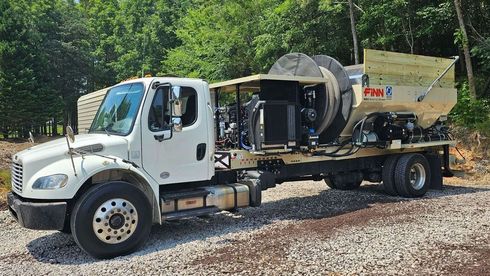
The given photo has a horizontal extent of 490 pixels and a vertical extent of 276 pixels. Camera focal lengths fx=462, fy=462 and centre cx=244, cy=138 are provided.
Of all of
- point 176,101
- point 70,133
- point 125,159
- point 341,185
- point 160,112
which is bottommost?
point 341,185

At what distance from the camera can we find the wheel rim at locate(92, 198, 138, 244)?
20.6 feet

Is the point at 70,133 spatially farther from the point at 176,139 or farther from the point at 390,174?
the point at 390,174

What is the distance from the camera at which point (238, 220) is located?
849 centimetres

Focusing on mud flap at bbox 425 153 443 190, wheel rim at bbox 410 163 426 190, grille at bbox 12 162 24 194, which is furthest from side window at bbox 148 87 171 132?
mud flap at bbox 425 153 443 190

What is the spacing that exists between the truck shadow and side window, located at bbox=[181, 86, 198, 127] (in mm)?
1864

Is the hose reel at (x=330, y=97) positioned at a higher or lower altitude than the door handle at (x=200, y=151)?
higher

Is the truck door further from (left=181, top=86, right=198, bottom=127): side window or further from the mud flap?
the mud flap

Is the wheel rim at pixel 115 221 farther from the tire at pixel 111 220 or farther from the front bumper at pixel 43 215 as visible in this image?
the front bumper at pixel 43 215

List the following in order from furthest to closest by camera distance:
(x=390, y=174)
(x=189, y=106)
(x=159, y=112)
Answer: (x=390, y=174)
(x=189, y=106)
(x=159, y=112)

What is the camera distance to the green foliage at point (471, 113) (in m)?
16.2

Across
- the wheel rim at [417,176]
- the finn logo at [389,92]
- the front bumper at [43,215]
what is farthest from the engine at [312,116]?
the front bumper at [43,215]

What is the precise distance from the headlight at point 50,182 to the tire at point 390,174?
288 inches

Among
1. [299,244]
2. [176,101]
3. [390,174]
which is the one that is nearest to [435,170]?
[390,174]

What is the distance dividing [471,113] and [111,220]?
46.7 feet
